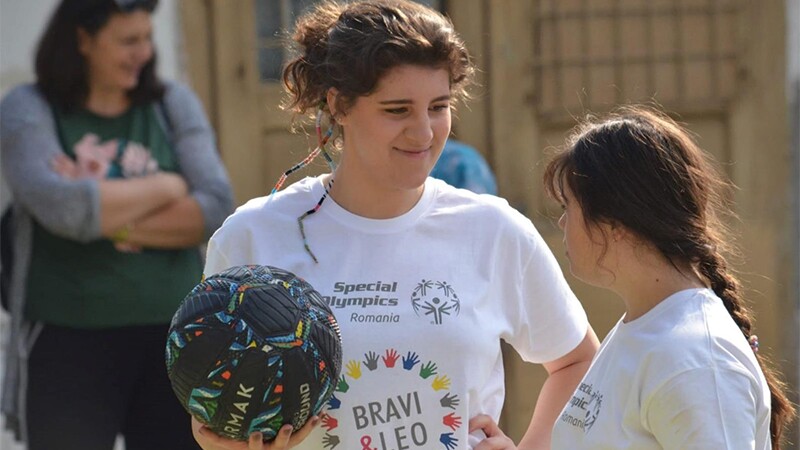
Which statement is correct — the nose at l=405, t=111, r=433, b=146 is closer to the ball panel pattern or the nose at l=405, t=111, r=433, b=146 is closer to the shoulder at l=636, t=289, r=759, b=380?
the ball panel pattern

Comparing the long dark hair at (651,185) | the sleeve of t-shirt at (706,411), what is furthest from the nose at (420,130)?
the sleeve of t-shirt at (706,411)

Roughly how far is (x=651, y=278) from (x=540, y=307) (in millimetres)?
593

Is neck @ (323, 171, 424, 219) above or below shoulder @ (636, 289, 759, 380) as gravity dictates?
above

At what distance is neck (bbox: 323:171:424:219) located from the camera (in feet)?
9.87

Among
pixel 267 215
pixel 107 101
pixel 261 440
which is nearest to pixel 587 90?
pixel 107 101

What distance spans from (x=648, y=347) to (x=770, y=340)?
12.9 feet

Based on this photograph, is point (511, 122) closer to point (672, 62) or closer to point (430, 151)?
point (672, 62)

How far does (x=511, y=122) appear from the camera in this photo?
19.8 ft

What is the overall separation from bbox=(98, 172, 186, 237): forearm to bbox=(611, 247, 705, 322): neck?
227 cm

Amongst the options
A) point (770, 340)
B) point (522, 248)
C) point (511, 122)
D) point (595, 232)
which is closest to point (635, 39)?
point (511, 122)

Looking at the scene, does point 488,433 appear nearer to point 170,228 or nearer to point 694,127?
point 170,228

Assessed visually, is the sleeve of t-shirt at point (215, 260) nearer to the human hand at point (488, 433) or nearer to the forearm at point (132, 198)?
the human hand at point (488, 433)

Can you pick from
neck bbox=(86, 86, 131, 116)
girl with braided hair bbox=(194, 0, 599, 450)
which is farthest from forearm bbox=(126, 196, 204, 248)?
girl with braided hair bbox=(194, 0, 599, 450)

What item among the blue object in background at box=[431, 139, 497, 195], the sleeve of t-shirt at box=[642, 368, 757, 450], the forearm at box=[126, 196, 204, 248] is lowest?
the forearm at box=[126, 196, 204, 248]
